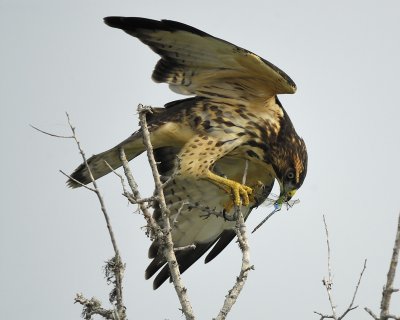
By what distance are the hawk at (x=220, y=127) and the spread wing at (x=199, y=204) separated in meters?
0.02

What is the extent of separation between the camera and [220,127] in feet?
24.3

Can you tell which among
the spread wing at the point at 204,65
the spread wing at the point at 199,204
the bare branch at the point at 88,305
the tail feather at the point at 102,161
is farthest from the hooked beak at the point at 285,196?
the bare branch at the point at 88,305

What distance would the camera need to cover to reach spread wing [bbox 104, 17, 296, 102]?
21.3 ft

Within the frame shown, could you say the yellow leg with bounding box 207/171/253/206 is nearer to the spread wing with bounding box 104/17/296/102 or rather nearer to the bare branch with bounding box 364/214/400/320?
the spread wing with bounding box 104/17/296/102

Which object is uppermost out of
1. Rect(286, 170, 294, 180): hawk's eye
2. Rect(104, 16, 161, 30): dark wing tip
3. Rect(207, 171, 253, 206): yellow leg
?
Rect(104, 16, 161, 30): dark wing tip

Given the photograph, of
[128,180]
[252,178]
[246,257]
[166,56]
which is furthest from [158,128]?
[246,257]

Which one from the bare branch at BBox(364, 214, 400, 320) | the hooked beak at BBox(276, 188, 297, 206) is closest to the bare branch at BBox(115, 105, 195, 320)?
the bare branch at BBox(364, 214, 400, 320)

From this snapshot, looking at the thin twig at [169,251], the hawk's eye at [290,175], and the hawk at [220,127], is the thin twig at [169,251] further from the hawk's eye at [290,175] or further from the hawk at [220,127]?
the hawk's eye at [290,175]

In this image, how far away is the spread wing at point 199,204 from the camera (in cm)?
817

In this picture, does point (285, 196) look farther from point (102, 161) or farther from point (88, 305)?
point (88, 305)

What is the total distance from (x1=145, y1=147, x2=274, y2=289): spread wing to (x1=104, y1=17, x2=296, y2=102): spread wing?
3.02ft

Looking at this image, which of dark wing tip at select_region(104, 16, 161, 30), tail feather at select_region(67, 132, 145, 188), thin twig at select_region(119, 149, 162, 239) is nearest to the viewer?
thin twig at select_region(119, 149, 162, 239)

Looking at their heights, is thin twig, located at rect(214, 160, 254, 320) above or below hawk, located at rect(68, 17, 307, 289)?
below

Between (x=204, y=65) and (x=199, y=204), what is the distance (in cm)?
178
